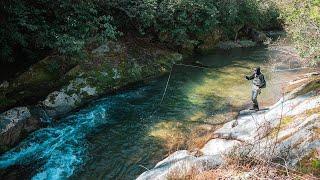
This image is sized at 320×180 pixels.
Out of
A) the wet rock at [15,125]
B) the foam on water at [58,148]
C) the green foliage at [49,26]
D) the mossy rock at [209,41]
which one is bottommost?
the foam on water at [58,148]

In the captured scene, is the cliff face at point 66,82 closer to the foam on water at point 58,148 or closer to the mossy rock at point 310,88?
the foam on water at point 58,148

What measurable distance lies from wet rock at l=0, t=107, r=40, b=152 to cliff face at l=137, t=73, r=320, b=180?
5.43 m

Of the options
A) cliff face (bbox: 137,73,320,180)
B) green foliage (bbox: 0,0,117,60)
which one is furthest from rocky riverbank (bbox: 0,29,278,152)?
cliff face (bbox: 137,73,320,180)

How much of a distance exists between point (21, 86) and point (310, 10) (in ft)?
37.9

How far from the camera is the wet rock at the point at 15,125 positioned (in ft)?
43.0

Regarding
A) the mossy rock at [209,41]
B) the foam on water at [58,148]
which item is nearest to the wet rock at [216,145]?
the foam on water at [58,148]

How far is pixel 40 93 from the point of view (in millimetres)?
16172

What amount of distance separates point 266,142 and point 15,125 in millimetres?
9531

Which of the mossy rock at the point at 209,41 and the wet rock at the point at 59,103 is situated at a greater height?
the mossy rock at the point at 209,41

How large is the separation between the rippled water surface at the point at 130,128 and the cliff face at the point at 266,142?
1.41m

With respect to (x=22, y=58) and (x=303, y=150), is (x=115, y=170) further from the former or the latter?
(x=22, y=58)

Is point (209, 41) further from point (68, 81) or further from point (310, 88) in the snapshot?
point (310, 88)

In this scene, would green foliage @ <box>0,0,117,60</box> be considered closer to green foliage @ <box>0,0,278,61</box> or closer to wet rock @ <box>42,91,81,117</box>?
green foliage @ <box>0,0,278,61</box>

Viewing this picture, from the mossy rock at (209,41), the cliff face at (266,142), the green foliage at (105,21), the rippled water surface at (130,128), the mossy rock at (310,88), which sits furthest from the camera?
the mossy rock at (209,41)
